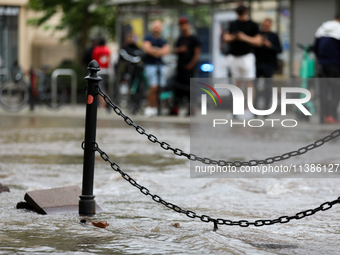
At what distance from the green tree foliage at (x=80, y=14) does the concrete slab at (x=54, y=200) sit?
72.2ft

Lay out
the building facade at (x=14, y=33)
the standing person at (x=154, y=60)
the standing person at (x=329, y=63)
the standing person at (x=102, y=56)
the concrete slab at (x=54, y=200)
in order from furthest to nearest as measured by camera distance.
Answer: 1. the building facade at (x=14, y=33)
2. the standing person at (x=102, y=56)
3. the standing person at (x=154, y=60)
4. the standing person at (x=329, y=63)
5. the concrete slab at (x=54, y=200)

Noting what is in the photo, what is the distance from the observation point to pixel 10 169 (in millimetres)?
6797

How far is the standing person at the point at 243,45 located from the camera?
1352 centimetres

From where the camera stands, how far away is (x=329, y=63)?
12.5m

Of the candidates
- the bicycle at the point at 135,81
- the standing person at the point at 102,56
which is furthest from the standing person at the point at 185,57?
the standing person at the point at 102,56

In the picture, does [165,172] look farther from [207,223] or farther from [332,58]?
[332,58]

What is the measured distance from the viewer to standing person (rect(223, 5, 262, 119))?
13.5 meters

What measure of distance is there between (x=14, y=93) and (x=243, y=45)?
657cm

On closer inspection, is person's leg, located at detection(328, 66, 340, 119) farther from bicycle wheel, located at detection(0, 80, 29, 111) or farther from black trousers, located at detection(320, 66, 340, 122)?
bicycle wheel, located at detection(0, 80, 29, 111)

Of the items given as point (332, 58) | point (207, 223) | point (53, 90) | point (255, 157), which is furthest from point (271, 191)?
point (53, 90)

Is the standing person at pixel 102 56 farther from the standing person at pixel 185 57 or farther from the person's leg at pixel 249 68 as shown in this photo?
the person's leg at pixel 249 68

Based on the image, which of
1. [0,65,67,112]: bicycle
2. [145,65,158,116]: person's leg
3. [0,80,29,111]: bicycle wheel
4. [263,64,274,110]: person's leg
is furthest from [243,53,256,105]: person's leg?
[0,80,29,111]: bicycle wheel

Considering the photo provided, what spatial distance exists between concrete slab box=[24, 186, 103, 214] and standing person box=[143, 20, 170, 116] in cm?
1039

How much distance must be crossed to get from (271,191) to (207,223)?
57.2 inches
